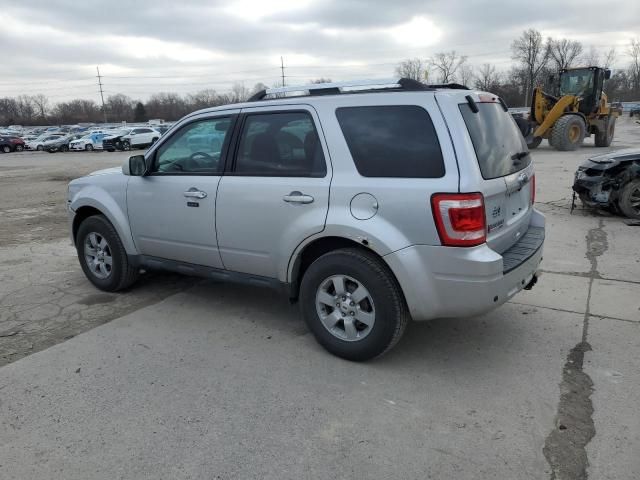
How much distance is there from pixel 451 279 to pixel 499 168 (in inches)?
35.5

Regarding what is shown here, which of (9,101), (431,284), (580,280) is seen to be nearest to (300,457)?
(431,284)

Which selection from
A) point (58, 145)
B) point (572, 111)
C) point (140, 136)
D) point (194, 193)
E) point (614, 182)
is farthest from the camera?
point (58, 145)

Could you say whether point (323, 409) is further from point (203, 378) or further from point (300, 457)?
point (203, 378)

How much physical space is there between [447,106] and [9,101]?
135m

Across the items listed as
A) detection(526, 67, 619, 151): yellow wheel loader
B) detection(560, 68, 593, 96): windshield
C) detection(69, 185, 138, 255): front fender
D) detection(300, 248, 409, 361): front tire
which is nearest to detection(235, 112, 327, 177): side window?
detection(300, 248, 409, 361): front tire

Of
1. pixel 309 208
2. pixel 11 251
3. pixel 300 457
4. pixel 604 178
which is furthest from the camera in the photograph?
pixel 604 178

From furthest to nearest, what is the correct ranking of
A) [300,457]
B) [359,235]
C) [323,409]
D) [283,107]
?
[283,107]
[359,235]
[323,409]
[300,457]

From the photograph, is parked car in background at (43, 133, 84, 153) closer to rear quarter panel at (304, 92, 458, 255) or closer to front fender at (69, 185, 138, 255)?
front fender at (69, 185, 138, 255)

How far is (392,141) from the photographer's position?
3.35 metres

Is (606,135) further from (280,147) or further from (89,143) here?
(89,143)

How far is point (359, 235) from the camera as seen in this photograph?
3.37m

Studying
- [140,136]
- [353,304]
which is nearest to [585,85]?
[353,304]

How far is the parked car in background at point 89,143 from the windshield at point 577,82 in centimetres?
3051

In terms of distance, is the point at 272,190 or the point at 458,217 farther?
the point at 272,190
